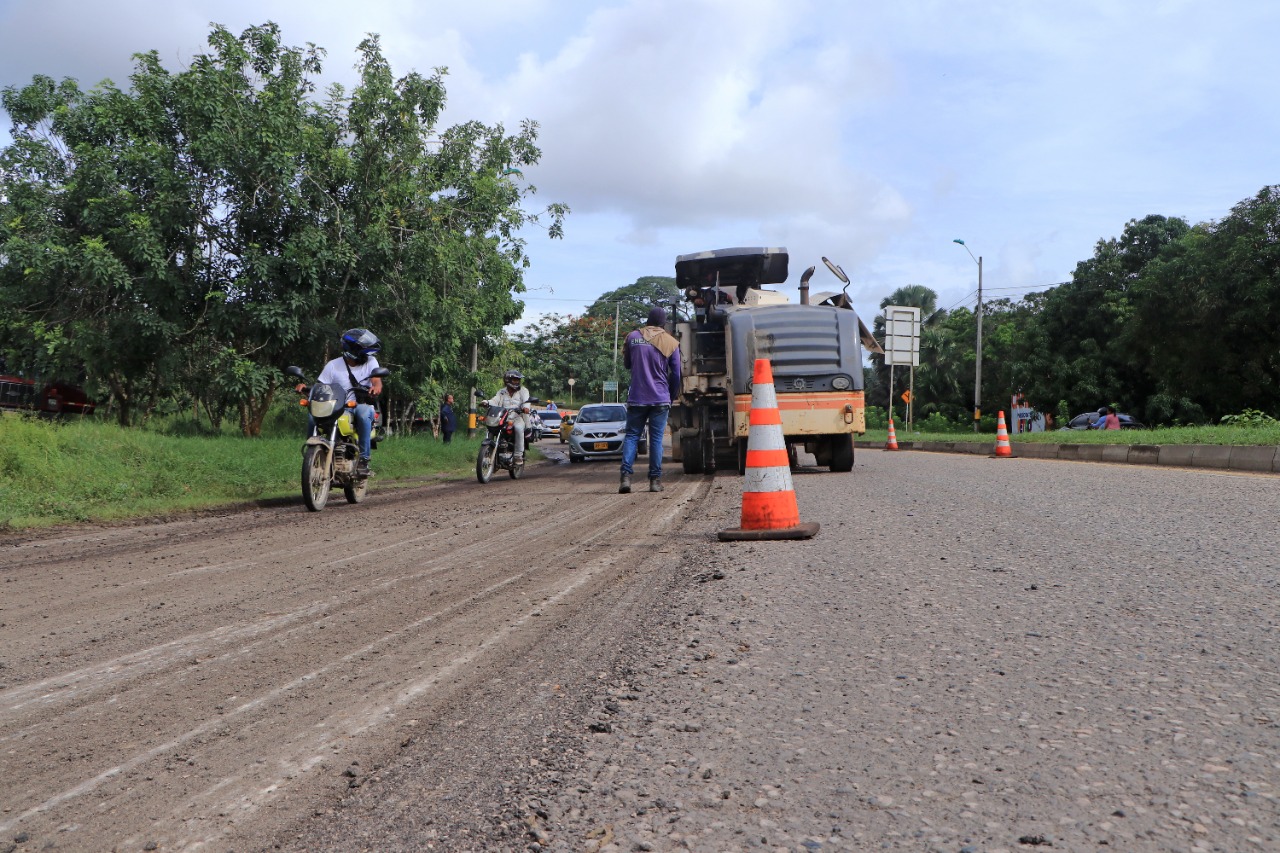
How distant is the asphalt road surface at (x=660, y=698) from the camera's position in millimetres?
2127

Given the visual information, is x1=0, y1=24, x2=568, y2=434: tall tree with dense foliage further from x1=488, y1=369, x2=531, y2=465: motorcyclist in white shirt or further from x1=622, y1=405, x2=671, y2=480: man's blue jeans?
x1=622, y1=405, x2=671, y2=480: man's blue jeans

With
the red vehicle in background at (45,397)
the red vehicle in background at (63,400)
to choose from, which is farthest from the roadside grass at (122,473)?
the red vehicle in background at (63,400)

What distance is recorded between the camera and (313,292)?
16.6 meters

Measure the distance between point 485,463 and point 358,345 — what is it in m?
4.13

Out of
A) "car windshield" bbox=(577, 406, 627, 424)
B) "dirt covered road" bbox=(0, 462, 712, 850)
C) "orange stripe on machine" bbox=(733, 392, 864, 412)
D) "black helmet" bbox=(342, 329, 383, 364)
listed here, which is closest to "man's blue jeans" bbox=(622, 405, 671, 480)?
"orange stripe on machine" bbox=(733, 392, 864, 412)

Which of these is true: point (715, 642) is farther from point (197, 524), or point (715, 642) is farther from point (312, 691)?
point (197, 524)

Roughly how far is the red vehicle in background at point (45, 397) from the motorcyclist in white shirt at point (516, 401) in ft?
62.1

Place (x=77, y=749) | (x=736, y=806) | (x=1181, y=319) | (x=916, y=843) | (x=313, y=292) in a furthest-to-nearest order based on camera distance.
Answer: (x=1181, y=319)
(x=313, y=292)
(x=77, y=749)
(x=736, y=806)
(x=916, y=843)

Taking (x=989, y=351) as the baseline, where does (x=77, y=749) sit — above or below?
below

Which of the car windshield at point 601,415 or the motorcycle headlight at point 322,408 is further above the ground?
the car windshield at point 601,415

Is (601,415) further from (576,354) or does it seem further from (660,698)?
(576,354)

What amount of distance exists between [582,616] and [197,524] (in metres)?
5.67

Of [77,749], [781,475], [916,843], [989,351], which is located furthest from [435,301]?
[989,351]

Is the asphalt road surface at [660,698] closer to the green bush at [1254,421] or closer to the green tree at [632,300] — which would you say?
the green bush at [1254,421]
